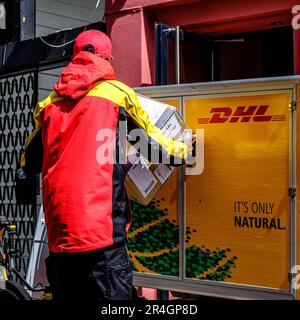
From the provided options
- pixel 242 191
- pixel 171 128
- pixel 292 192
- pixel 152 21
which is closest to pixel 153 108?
pixel 171 128

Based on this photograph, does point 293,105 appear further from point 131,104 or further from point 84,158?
point 84,158

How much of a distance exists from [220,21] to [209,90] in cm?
201

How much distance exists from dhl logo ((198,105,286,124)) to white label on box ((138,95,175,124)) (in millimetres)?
367

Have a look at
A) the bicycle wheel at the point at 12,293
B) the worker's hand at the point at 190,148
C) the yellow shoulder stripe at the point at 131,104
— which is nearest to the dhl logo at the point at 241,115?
the worker's hand at the point at 190,148

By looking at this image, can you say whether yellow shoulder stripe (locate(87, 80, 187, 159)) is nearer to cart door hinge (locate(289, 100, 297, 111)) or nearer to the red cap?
the red cap

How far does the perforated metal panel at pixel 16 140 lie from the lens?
862cm

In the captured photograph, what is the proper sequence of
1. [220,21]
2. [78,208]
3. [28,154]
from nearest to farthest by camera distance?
[78,208] < [28,154] < [220,21]

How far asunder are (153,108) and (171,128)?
Answer: 195 millimetres

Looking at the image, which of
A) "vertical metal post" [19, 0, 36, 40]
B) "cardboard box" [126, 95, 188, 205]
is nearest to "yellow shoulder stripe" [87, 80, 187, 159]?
"cardboard box" [126, 95, 188, 205]

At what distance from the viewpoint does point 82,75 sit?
413 centimetres

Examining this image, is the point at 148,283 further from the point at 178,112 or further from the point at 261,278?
the point at 178,112

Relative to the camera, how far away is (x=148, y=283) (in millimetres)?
5328

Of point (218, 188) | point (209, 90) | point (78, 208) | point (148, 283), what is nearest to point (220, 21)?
point (209, 90)

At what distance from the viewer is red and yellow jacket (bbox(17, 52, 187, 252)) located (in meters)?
3.99
